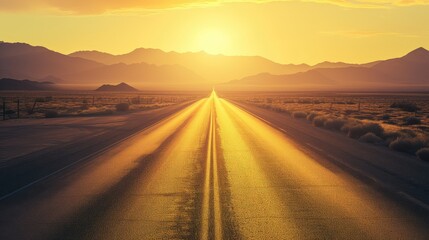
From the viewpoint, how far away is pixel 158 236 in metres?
8.12

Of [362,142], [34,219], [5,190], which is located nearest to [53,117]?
[362,142]

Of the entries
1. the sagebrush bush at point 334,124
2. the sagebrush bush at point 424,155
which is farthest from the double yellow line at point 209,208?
the sagebrush bush at point 334,124

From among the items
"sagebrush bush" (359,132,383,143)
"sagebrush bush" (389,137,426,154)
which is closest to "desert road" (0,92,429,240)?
"sagebrush bush" (389,137,426,154)

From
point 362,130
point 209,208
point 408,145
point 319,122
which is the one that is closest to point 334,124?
point 319,122

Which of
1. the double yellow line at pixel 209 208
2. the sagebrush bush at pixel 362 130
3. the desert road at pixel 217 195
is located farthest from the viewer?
the sagebrush bush at pixel 362 130

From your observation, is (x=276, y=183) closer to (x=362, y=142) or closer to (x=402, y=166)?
(x=402, y=166)

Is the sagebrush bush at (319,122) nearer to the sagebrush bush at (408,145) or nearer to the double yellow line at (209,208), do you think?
the sagebrush bush at (408,145)

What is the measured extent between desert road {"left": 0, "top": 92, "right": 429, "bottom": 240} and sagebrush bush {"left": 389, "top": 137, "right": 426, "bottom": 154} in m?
1.25

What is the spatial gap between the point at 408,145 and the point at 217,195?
38.7ft

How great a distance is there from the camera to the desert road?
28.0 feet

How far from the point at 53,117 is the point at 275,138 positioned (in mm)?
24079

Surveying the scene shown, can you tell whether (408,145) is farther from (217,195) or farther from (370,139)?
(217,195)

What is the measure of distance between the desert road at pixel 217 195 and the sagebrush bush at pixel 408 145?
125 cm

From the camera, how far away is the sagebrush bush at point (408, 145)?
20659 mm
